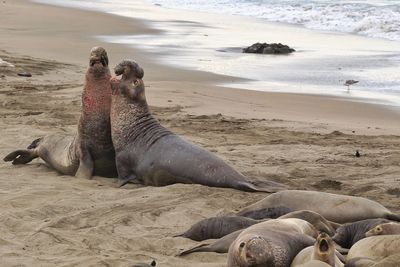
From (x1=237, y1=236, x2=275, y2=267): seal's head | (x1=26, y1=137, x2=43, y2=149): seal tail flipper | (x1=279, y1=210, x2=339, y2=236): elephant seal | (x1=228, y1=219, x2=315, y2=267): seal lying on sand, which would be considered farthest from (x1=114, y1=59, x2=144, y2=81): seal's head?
(x1=237, y1=236, x2=275, y2=267): seal's head

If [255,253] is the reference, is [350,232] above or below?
below

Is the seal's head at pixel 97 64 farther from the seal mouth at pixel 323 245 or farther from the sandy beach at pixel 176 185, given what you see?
the seal mouth at pixel 323 245

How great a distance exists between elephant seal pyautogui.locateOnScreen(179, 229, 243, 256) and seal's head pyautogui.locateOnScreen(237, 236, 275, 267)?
2.98 ft

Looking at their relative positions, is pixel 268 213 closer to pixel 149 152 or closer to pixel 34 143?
pixel 149 152

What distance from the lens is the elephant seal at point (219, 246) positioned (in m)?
4.99

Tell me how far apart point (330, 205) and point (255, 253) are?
2010 millimetres

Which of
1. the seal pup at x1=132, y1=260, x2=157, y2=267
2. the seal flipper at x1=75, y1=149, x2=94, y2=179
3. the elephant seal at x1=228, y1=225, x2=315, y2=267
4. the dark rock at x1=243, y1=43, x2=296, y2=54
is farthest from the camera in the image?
the dark rock at x1=243, y1=43, x2=296, y2=54

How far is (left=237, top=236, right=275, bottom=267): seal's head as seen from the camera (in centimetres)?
398

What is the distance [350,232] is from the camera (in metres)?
5.18

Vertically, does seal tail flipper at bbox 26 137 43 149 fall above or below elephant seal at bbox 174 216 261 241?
below

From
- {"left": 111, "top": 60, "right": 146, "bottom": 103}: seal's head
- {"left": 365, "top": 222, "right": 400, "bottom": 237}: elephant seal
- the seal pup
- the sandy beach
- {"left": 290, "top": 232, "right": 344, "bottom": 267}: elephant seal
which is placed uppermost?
{"left": 111, "top": 60, "right": 146, "bottom": 103}: seal's head

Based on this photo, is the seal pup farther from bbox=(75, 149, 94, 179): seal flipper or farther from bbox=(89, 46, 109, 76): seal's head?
bbox=(89, 46, 109, 76): seal's head

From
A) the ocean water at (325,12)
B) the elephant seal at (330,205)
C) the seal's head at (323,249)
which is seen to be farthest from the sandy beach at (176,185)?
the ocean water at (325,12)

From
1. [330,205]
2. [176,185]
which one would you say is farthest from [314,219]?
[176,185]
